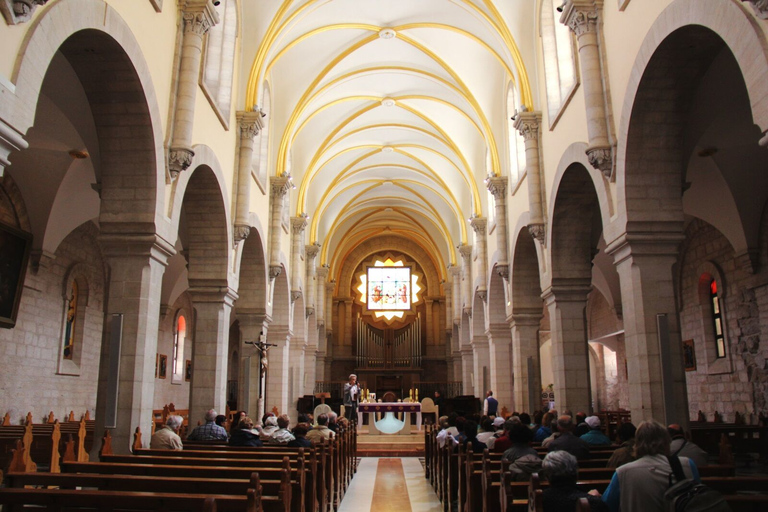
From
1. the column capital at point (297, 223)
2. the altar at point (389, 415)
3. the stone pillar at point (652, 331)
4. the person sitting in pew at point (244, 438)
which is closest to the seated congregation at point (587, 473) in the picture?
the stone pillar at point (652, 331)

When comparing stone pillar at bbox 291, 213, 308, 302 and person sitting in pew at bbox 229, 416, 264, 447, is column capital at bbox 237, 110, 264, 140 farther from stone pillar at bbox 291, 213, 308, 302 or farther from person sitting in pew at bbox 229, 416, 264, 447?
stone pillar at bbox 291, 213, 308, 302

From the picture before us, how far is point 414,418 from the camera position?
23625mm

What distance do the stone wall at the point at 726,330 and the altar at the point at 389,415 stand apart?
8.37 m

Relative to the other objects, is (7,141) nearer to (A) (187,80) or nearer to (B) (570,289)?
(A) (187,80)

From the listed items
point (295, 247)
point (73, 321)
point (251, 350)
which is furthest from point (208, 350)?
point (295, 247)

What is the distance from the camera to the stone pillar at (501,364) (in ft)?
61.7

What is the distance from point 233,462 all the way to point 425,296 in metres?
30.9

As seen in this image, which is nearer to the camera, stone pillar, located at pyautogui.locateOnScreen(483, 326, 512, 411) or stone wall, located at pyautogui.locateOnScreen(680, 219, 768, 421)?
stone wall, located at pyautogui.locateOnScreen(680, 219, 768, 421)

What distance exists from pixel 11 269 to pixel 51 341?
277 cm

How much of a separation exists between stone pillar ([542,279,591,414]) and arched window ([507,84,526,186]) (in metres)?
4.51

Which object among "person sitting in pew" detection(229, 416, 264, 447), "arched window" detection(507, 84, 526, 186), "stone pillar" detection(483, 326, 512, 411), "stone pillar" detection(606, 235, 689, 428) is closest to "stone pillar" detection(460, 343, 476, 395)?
"stone pillar" detection(483, 326, 512, 411)

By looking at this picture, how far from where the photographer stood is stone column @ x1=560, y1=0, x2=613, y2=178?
9.75 meters

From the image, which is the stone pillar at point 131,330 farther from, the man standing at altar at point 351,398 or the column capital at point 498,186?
the man standing at altar at point 351,398

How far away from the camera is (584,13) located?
34.1 ft
